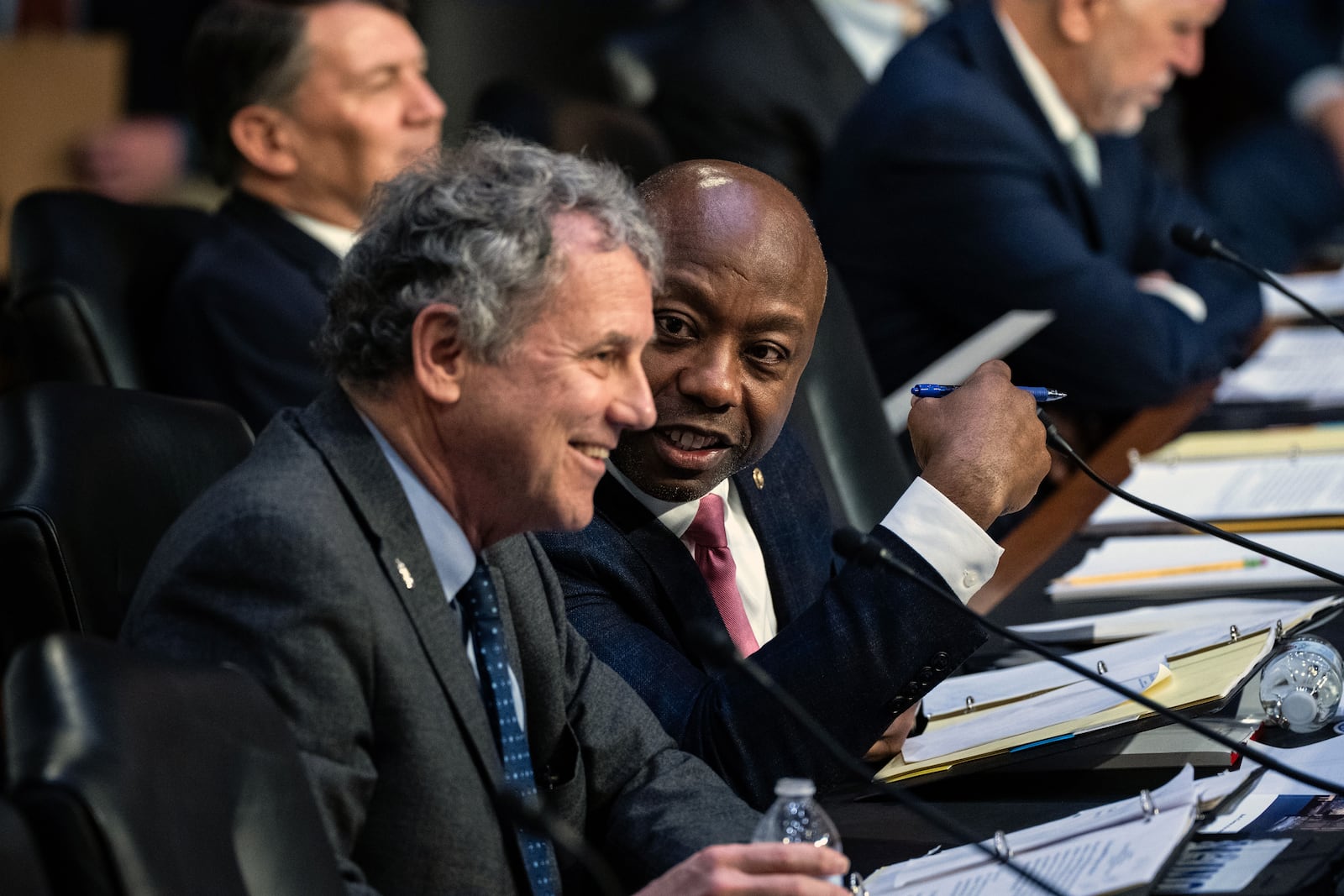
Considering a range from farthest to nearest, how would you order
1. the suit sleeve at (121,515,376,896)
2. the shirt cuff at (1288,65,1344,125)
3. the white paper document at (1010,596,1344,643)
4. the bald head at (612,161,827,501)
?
the shirt cuff at (1288,65,1344,125)
the white paper document at (1010,596,1344,643)
the bald head at (612,161,827,501)
the suit sleeve at (121,515,376,896)

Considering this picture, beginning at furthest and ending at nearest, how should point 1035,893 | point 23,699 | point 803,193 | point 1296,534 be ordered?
point 803,193, point 1296,534, point 1035,893, point 23,699

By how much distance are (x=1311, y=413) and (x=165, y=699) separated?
2.49 m

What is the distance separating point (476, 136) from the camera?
144cm

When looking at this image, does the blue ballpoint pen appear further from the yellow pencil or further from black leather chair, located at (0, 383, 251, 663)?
black leather chair, located at (0, 383, 251, 663)

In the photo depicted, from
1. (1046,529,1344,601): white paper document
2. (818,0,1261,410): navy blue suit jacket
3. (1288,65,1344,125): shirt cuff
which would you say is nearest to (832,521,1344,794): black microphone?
(1046,529,1344,601): white paper document

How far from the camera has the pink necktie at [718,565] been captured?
1.78 m

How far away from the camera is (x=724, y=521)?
1845 mm

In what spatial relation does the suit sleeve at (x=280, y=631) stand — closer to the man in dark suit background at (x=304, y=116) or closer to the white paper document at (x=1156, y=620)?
the white paper document at (x=1156, y=620)

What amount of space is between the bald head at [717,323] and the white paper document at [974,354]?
716 millimetres

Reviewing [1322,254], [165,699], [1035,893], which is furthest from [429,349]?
[1322,254]

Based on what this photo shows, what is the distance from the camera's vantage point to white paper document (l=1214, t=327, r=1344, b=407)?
10.6 ft

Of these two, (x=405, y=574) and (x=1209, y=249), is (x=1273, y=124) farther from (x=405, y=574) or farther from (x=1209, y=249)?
(x=405, y=574)

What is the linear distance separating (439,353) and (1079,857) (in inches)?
23.4

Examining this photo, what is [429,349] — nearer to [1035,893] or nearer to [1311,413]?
[1035,893]
